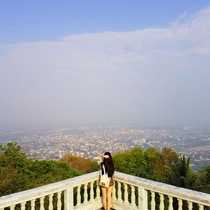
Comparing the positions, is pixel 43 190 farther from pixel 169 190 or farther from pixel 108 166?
pixel 169 190

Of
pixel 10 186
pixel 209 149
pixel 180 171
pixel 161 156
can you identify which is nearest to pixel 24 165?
pixel 10 186

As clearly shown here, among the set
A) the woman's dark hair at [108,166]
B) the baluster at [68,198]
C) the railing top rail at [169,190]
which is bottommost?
the baluster at [68,198]

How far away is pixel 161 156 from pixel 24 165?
17656mm

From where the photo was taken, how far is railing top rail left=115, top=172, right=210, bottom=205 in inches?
143

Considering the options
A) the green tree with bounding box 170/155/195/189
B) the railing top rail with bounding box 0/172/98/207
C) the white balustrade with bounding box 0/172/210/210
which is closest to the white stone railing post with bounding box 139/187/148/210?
the white balustrade with bounding box 0/172/210/210

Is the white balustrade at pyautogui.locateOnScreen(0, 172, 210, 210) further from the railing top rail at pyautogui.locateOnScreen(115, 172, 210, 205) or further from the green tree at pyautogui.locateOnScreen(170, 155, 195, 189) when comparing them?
the green tree at pyautogui.locateOnScreen(170, 155, 195, 189)

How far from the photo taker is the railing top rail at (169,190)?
11.9 feet

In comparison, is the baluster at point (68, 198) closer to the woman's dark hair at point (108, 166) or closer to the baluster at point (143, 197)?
the woman's dark hair at point (108, 166)

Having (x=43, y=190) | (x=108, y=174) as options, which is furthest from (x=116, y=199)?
(x=43, y=190)

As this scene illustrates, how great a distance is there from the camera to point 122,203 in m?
4.96

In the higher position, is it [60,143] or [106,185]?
[106,185]

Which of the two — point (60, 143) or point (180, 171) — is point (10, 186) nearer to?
point (180, 171)

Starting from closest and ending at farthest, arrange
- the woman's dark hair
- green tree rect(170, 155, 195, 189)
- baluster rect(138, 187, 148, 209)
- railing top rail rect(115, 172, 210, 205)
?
railing top rail rect(115, 172, 210, 205)
baluster rect(138, 187, 148, 209)
the woman's dark hair
green tree rect(170, 155, 195, 189)

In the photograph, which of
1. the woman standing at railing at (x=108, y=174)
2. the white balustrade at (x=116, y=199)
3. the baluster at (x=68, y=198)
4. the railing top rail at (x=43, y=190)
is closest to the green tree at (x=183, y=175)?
the white balustrade at (x=116, y=199)
